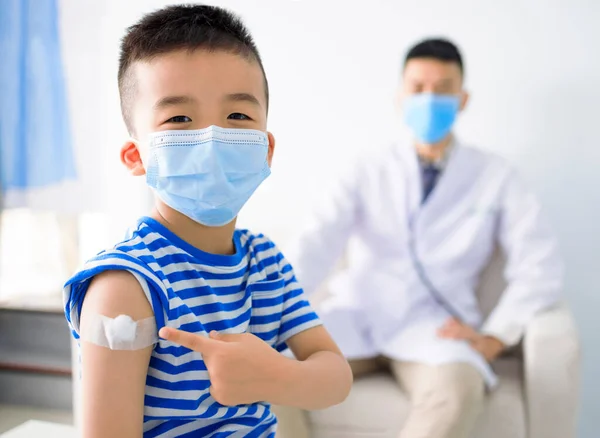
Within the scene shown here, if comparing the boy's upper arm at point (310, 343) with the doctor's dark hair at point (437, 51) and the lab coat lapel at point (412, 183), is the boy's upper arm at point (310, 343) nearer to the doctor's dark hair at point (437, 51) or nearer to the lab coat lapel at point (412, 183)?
the lab coat lapel at point (412, 183)

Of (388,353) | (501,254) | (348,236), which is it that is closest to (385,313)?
(388,353)

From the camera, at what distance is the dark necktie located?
2031mm

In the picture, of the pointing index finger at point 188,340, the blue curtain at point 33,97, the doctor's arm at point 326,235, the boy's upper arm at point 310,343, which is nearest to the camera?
the pointing index finger at point 188,340

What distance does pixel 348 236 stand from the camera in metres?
2.04

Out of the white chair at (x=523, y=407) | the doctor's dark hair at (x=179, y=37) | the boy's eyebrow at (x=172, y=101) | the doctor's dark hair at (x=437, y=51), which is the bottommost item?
the white chair at (x=523, y=407)

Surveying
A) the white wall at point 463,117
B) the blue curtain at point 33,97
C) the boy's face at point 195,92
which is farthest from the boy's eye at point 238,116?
the blue curtain at point 33,97

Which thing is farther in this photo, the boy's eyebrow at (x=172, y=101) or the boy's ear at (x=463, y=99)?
the boy's ear at (x=463, y=99)

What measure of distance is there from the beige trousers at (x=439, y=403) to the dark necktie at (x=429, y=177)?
0.57 m

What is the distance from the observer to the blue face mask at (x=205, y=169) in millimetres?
806

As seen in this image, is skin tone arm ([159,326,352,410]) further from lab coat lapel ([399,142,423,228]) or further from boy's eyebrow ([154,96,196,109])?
lab coat lapel ([399,142,423,228])

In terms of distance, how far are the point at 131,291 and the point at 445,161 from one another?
1.49 meters

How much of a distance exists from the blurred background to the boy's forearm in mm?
1308

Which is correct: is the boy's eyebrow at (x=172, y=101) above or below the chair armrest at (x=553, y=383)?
above

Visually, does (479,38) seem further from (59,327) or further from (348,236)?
(59,327)
